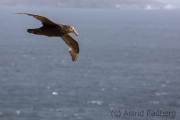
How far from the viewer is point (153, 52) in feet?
559

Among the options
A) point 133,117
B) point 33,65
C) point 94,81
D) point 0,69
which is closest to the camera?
point 133,117

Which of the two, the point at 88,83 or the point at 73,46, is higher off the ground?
the point at 73,46

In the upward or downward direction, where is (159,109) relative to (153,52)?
downward

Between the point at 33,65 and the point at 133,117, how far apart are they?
2170 inches

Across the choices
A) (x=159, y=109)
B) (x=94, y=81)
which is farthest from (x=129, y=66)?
(x=159, y=109)

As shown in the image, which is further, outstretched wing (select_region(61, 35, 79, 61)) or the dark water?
the dark water

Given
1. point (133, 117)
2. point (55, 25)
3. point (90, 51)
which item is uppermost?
point (90, 51)

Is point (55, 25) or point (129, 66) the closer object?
point (55, 25)

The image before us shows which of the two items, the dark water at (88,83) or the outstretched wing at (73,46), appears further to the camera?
the dark water at (88,83)

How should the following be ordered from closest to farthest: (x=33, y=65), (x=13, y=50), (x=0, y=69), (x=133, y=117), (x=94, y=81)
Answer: (x=133, y=117), (x=94, y=81), (x=0, y=69), (x=33, y=65), (x=13, y=50)

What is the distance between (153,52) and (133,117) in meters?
79.4

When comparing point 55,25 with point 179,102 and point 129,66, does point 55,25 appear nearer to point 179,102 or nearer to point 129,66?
point 179,102

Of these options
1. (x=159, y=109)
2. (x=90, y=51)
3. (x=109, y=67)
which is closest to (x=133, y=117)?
(x=159, y=109)

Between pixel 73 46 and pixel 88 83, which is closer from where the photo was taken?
pixel 73 46
